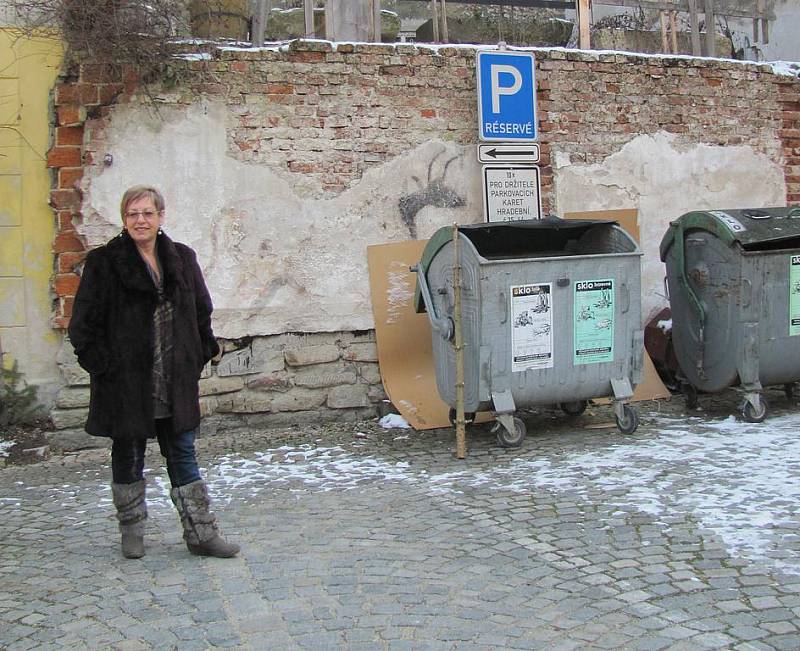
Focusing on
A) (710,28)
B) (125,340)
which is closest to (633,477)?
(125,340)

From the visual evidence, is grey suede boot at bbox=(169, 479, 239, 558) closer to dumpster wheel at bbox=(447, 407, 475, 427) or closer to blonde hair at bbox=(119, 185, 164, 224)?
blonde hair at bbox=(119, 185, 164, 224)

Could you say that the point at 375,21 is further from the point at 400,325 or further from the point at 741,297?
the point at 741,297

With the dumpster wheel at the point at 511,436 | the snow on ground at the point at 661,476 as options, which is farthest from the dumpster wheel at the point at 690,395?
the dumpster wheel at the point at 511,436

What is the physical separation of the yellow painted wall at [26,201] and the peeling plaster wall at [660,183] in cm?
397

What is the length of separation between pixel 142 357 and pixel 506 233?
3422 millimetres

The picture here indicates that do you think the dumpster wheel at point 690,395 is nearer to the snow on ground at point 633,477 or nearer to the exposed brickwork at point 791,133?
the snow on ground at point 633,477

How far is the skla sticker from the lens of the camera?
6.66m

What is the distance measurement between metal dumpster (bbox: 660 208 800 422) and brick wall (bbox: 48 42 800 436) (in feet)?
4.32

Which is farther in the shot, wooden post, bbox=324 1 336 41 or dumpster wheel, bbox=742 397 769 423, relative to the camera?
wooden post, bbox=324 1 336 41

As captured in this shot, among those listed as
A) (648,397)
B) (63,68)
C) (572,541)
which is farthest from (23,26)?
(648,397)

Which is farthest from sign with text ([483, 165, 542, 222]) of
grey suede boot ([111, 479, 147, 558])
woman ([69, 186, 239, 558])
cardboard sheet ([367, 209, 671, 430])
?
grey suede boot ([111, 479, 147, 558])

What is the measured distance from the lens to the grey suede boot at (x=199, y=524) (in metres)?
4.23

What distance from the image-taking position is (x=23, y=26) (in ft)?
20.9

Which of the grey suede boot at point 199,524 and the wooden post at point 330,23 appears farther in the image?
the wooden post at point 330,23
